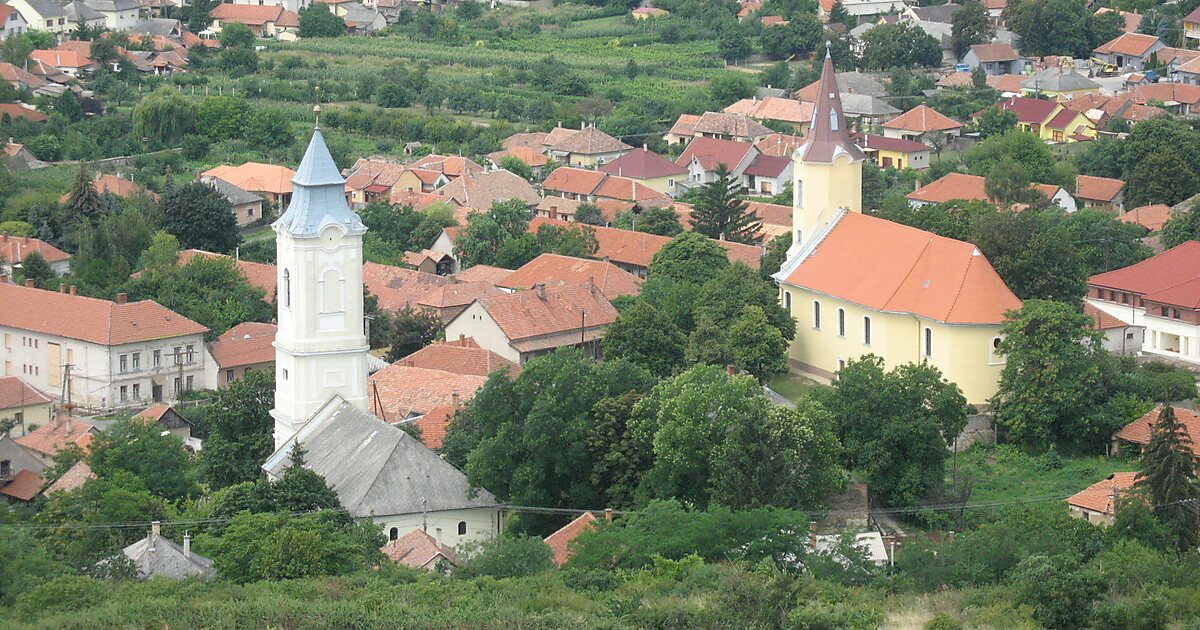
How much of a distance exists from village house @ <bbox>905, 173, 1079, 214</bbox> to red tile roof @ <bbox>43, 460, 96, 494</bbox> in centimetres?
3578

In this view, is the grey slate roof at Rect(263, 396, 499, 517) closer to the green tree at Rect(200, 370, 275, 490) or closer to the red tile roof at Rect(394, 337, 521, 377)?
the green tree at Rect(200, 370, 275, 490)

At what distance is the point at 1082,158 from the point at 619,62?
115 feet

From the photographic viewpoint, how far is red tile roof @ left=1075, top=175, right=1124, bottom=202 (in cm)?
7925

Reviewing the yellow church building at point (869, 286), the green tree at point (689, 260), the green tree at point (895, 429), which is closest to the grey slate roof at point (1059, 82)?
the green tree at point (689, 260)

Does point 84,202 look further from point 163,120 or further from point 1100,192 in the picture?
point 1100,192

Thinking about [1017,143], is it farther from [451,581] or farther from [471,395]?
[451,581]

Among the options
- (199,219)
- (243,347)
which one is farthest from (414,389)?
A: (199,219)

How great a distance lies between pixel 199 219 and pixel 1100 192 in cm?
3189

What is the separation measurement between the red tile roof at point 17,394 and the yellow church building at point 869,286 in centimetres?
1975

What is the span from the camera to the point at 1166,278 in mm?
60188

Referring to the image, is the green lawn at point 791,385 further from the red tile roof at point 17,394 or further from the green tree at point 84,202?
the green tree at point 84,202

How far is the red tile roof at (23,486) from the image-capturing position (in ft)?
168

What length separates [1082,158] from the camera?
8494cm

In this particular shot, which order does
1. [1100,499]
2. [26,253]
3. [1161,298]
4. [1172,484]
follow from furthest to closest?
[26,253] < [1161,298] < [1100,499] < [1172,484]
